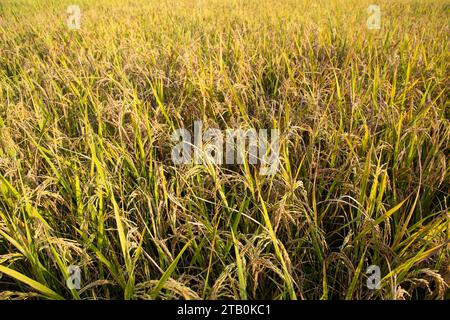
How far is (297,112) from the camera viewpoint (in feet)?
4.74

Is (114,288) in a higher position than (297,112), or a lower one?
lower

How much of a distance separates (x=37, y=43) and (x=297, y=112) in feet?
9.35

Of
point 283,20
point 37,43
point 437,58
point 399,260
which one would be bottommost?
point 399,260

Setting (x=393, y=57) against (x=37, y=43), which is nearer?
(x=393, y=57)

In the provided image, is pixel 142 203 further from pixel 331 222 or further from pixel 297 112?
pixel 297 112

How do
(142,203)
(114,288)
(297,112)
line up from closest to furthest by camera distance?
(114,288) < (142,203) < (297,112)

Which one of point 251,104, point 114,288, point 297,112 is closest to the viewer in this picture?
point 114,288
